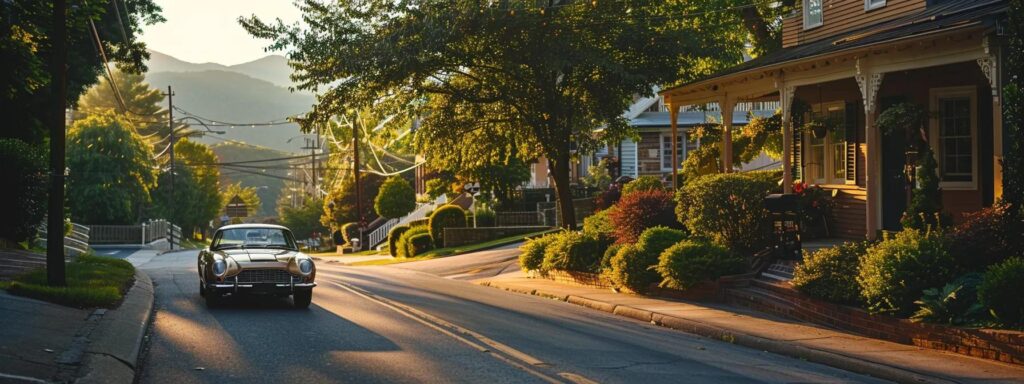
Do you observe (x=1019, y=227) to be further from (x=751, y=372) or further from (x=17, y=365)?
(x=17, y=365)

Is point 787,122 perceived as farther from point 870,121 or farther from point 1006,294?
point 1006,294

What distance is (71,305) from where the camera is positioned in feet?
53.5

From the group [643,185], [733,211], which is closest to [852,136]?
[733,211]

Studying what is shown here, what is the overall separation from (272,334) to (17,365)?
13.9 ft

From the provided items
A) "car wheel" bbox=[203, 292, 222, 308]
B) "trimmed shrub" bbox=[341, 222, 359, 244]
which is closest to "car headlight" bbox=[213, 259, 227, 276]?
"car wheel" bbox=[203, 292, 222, 308]

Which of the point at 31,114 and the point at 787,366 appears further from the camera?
the point at 31,114

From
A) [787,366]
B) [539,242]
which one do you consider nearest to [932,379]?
[787,366]

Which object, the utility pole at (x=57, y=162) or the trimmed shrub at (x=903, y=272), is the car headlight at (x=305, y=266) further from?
the trimmed shrub at (x=903, y=272)

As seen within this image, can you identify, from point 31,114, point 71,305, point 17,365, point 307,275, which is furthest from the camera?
point 31,114

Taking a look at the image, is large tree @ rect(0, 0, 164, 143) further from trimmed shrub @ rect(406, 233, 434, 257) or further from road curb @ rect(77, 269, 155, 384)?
trimmed shrub @ rect(406, 233, 434, 257)

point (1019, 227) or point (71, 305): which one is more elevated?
point (1019, 227)

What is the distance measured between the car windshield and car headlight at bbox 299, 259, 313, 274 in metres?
1.20

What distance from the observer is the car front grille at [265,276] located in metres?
17.6

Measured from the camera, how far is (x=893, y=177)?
75.2ft
